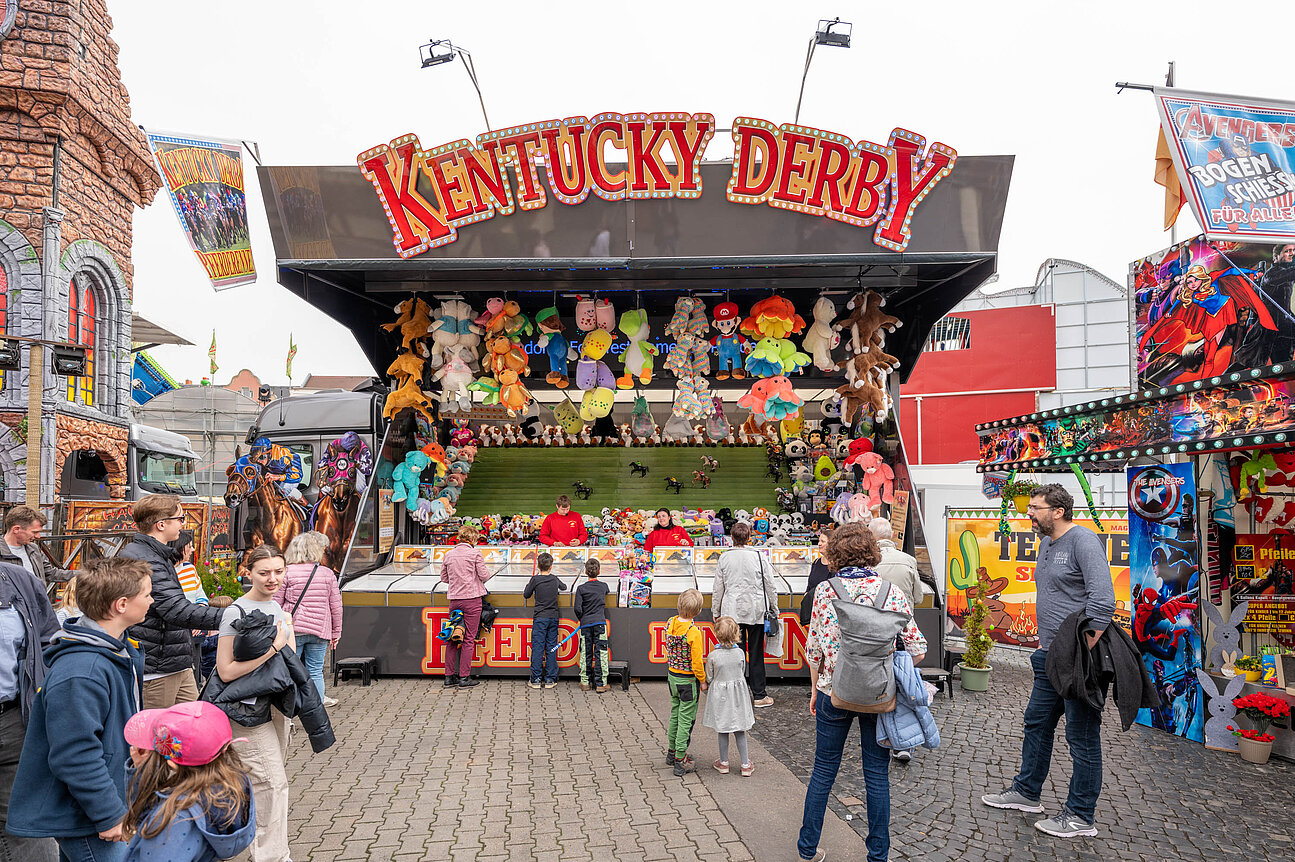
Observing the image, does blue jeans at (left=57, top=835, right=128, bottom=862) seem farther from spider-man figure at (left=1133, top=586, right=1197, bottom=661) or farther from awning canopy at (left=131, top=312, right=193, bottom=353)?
awning canopy at (left=131, top=312, right=193, bottom=353)

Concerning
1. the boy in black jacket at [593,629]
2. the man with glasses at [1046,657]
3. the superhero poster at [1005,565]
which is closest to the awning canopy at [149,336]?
the boy in black jacket at [593,629]

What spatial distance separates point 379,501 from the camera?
9.44 m

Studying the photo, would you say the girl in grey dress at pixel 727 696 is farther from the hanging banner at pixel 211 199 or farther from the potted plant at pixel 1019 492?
the hanging banner at pixel 211 199

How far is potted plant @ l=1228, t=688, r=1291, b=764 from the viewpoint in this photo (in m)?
5.55

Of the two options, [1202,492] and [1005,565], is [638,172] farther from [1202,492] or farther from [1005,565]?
[1005,565]

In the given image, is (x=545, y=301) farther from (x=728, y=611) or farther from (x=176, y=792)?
(x=176, y=792)

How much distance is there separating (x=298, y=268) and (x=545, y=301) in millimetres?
3069

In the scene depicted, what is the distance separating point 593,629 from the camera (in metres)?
7.77

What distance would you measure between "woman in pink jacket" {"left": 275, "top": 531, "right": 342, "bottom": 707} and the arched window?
44.2 ft

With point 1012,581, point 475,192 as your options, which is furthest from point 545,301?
point 1012,581

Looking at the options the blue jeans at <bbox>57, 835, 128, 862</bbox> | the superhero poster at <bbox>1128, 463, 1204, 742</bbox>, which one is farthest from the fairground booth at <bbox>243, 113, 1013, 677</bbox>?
the blue jeans at <bbox>57, 835, 128, 862</bbox>

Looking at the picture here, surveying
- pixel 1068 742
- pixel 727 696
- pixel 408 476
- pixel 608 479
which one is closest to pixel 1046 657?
pixel 1068 742

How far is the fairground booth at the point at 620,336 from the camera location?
7645 mm

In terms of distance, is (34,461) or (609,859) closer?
(609,859)
